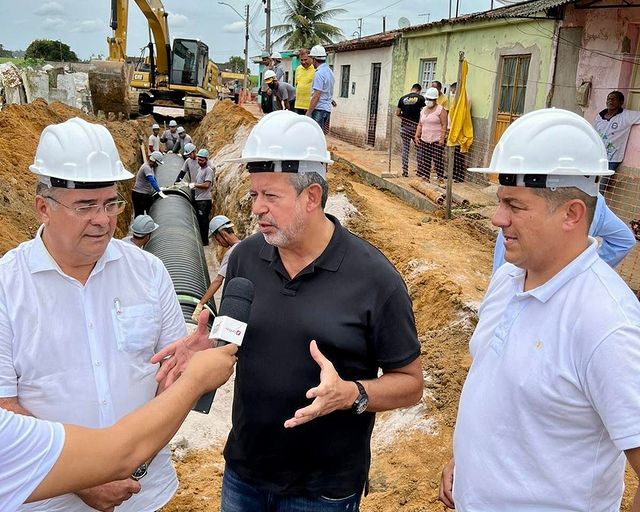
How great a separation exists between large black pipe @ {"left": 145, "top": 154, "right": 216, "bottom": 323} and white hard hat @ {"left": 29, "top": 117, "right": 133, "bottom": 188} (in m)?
3.79

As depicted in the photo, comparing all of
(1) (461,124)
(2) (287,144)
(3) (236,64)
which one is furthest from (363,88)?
(3) (236,64)

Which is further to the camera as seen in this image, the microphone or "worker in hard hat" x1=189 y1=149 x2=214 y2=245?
"worker in hard hat" x1=189 y1=149 x2=214 y2=245

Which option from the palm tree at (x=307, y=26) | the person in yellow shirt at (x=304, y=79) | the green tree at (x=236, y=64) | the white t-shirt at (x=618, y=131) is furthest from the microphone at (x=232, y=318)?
the green tree at (x=236, y=64)

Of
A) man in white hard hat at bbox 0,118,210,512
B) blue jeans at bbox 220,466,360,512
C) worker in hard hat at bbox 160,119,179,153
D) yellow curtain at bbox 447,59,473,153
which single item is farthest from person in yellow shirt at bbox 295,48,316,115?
blue jeans at bbox 220,466,360,512

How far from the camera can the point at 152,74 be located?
2467cm

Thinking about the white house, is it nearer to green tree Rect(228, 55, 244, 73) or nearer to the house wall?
the house wall

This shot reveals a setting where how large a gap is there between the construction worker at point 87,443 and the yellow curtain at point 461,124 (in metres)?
10.7

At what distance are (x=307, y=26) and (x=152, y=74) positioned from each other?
20101 mm

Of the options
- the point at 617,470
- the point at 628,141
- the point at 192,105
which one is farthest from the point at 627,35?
the point at 192,105

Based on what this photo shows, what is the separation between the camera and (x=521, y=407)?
2021 mm

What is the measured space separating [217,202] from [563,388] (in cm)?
1509

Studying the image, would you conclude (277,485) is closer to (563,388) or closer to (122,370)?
(122,370)

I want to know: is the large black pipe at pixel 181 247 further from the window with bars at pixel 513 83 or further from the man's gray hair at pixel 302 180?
the window with bars at pixel 513 83

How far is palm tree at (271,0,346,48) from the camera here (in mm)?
41594
